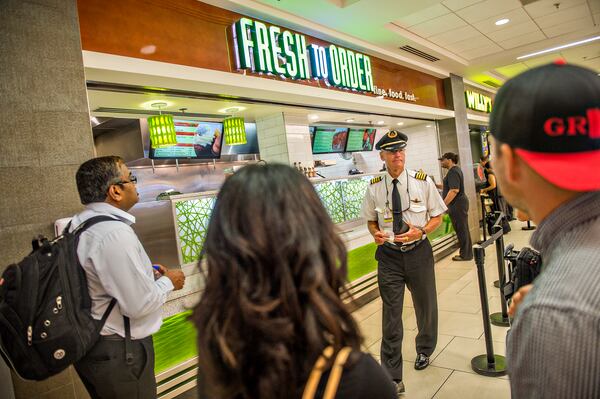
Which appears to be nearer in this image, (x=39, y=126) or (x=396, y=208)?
(x=39, y=126)

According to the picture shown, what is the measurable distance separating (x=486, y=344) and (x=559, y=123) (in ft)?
9.45

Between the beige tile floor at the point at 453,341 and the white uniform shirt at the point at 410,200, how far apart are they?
989 mm

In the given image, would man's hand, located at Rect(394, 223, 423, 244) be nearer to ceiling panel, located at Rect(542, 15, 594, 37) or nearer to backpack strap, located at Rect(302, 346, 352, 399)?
backpack strap, located at Rect(302, 346, 352, 399)

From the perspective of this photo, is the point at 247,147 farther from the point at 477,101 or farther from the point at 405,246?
the point at 477,101

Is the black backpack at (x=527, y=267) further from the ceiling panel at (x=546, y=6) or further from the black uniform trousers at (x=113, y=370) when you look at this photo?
the ceiling panel at (x=546, y=6)

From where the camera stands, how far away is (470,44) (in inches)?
258

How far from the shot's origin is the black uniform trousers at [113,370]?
1733mm

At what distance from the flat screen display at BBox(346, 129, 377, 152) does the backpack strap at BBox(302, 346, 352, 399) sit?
28.3 ft

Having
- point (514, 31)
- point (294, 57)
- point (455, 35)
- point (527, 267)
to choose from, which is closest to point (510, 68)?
point (514, 31)

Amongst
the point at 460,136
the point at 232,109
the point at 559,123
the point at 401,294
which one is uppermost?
the point at 232,109

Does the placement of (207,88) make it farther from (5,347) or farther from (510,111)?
(510,111)

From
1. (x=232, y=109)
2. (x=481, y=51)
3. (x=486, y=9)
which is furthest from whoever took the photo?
(x=481, y=51)

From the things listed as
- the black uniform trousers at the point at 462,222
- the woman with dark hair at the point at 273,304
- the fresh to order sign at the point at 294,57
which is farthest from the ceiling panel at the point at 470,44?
the woman with dark hair at the point at 273,304

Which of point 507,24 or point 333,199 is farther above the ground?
Answer: point 507,24
